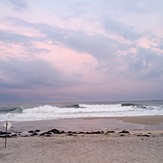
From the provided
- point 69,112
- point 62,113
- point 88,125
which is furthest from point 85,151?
point 69,112

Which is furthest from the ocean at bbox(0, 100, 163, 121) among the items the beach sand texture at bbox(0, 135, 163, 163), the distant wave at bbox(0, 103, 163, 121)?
the beach sand texture at bbox(0, 135, 163, 163)

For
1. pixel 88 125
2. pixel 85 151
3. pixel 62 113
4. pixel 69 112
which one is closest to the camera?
pixel 85 151

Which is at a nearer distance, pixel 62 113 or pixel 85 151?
pixel 85 151

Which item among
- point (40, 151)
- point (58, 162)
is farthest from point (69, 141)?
point (58, 162)

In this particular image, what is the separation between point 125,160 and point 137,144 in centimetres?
308

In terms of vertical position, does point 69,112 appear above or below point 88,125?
above

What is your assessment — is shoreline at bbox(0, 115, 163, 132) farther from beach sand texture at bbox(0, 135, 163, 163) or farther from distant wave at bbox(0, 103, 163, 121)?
beach sand texture at bbox(0, 135, 163, 163)

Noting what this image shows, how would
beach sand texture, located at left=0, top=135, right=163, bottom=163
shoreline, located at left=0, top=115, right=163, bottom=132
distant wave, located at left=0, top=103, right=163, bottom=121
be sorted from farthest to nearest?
1. distant wave, located at left=0, top=103, right=163, bottom=121
2. shoreline, located at left=0, top=115, right=163, bottom=132
3. beach sand texture, located at left=0, top=135, right=163, bottom=163

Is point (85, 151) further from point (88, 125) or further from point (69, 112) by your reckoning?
point (69, 112)

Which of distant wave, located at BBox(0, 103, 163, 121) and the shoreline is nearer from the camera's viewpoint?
the shoreline

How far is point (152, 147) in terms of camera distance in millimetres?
10914

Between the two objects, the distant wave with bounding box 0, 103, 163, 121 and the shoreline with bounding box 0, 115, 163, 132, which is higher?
the distant wave with bounding box 0, 103, 163, 121

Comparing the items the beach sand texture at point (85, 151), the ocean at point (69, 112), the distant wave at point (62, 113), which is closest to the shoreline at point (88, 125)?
the ocean at point (69, 112)

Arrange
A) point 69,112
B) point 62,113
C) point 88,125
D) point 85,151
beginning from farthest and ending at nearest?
point 69,112 < point 62,113 < point 88,125 < point 85,151
